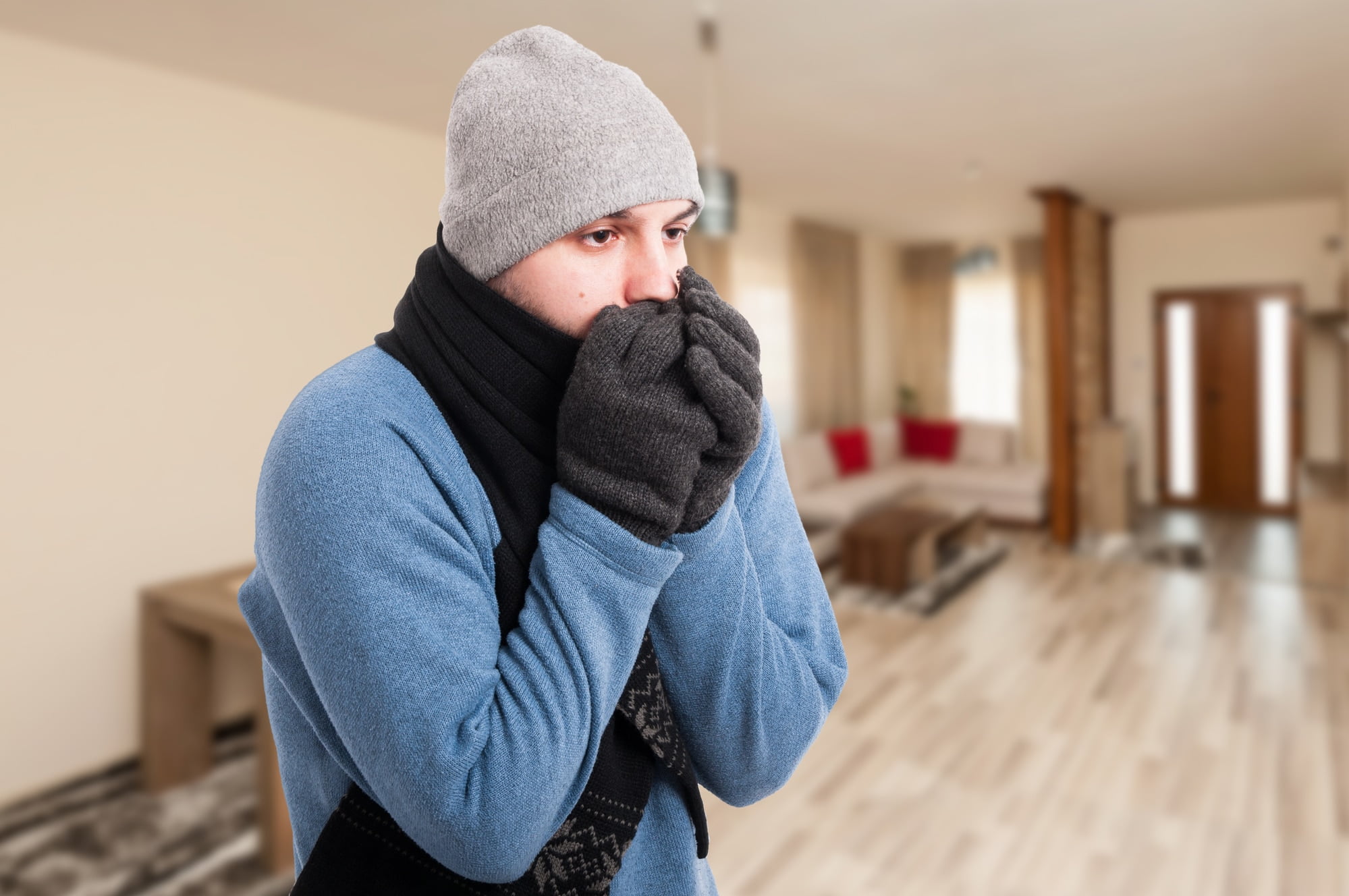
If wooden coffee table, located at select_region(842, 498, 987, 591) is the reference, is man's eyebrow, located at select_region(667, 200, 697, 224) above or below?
above

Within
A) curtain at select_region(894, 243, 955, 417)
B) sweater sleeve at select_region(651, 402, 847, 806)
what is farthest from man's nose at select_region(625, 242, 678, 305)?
curtain at select_region(894, 243, 955, 417)

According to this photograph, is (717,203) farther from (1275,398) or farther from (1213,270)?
(1275,398)

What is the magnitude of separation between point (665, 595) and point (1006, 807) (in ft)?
8.44

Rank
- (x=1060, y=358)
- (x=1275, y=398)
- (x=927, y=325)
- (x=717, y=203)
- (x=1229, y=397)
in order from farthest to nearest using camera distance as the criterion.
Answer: (x=927, y=325) → (x=1229, y=397) → (x=1275, y=398) → (x=1060, y=358) → (x=717, y=203)

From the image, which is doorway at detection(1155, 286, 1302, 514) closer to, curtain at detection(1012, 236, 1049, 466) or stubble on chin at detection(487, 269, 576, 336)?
curtain at detection(1012, 236, 1049, 466)

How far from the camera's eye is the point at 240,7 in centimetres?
244

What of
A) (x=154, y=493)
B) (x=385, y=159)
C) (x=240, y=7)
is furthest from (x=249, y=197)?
(x=154, y=493)

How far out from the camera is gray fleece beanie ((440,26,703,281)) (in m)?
0.57

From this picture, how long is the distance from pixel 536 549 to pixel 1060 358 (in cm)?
605

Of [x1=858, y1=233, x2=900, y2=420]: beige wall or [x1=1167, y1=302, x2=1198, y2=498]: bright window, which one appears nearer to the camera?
[x1=1167, y1=302, x2=1198, y2=498]: bright window

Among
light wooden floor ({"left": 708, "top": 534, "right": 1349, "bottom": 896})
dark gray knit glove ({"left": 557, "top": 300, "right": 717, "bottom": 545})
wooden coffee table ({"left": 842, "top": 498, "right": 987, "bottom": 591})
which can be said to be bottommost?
light wooden floor ({"left": 708, "top": 534, "right": 1349, "bottom": 896})

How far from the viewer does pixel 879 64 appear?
3133mm

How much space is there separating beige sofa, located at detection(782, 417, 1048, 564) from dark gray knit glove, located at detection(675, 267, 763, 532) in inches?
194

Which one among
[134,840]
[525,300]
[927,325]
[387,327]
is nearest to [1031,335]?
[927,325]
